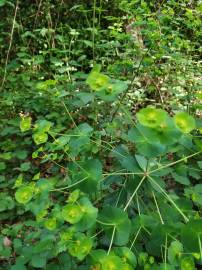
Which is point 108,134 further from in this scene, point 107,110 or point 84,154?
point 107,110

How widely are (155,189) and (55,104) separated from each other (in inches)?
56.9

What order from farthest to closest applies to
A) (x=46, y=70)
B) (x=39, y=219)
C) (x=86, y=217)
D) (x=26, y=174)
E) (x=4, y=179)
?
(x=46, y=70) → (x=26, y=174) → (x=4, y=179) → (x=39, y=219) → (x=86, y=217)

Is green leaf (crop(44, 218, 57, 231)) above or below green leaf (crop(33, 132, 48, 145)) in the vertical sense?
below

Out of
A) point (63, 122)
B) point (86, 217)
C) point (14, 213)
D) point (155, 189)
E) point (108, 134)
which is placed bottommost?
point (14, 213)

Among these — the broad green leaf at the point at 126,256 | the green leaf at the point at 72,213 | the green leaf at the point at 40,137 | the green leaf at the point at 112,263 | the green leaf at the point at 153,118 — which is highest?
the green leaf at the point at 153,118

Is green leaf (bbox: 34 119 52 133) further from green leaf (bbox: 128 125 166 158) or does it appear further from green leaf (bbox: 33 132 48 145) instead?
green leaf (bbox: 128 125 166 158)

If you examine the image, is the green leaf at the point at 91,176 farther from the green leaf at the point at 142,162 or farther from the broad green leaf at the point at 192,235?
the broad green leaf at the point at 192,235

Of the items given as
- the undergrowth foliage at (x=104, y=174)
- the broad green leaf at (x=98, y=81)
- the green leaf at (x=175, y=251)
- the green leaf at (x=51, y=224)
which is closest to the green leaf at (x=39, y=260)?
the undergrowth foliage at (x=104, y=174)

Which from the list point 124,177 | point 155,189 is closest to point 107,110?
point 124,177

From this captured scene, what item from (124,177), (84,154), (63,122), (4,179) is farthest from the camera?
(63,122)

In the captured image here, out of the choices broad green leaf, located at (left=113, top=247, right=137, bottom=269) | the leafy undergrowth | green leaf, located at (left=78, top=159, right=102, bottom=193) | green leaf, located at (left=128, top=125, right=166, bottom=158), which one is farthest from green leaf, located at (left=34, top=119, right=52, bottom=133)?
broad green leaf, located at (left=113, top=247, right=137, bottom=269)

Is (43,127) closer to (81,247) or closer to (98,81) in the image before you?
(98,81)

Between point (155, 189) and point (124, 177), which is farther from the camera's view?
point (124, 177)

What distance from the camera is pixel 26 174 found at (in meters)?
2.41
